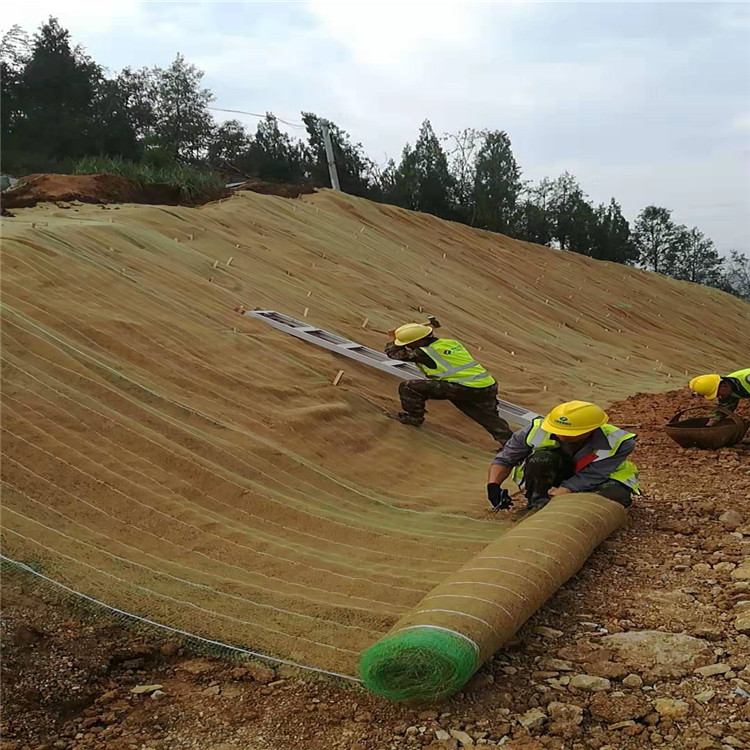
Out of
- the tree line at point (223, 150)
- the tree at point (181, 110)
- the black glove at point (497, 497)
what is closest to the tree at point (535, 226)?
the tree line at point (223, 150)

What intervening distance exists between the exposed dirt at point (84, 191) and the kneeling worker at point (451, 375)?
7173 millimetres

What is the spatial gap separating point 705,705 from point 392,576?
1.68 meters

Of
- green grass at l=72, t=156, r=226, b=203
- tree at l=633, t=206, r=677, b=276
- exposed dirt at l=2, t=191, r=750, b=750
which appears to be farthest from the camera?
tree at l=633, t=206, r=677, b=276

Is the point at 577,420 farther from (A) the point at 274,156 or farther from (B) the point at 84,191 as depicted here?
(A) the point at 274,156

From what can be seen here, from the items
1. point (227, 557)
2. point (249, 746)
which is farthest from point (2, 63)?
point (249, 746)

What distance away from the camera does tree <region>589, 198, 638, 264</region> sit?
97.2 feet

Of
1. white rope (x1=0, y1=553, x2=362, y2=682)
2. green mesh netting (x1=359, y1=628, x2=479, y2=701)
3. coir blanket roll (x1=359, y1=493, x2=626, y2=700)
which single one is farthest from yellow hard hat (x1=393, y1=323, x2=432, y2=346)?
green mesh netting (x1=359, y1=628, x2=479, y2=701)

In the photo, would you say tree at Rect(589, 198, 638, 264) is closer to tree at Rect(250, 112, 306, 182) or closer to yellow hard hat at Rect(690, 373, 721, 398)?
tree at Rect(250, 112, 306, 182)

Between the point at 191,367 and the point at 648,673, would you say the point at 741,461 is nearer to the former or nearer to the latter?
the point at 648,673

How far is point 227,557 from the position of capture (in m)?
3.98

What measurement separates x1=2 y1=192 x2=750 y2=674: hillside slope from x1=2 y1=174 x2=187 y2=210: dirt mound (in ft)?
3.22

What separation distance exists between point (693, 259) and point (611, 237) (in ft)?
33.5

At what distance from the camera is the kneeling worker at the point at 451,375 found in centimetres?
644

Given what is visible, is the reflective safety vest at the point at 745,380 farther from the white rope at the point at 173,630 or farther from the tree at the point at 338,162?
the tree at the point at 338,162
